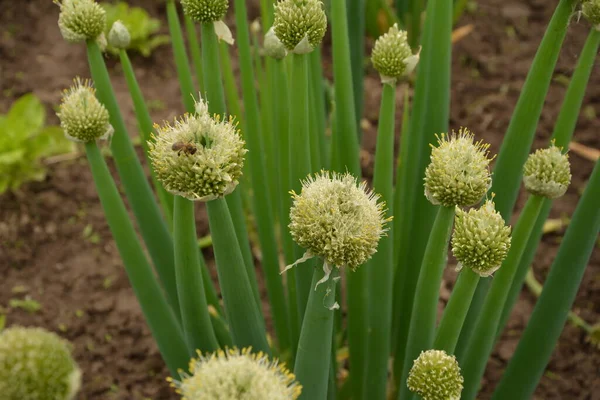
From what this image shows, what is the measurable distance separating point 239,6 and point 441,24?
1.37 feet

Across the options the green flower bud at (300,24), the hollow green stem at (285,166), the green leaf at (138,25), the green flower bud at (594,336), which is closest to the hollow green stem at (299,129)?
Result: the green flower bud at (300,24)

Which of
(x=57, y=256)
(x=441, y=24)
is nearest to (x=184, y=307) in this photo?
(x=441, y=24)

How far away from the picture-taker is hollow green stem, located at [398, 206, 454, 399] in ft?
3.52

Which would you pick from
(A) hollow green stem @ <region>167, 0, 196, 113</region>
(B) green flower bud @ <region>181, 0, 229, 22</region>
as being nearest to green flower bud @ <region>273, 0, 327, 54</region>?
(B) green flower bud @ <region>181, 0, 229, 22</region>

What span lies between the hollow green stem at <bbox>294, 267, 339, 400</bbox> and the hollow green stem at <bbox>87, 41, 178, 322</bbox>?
499 mm

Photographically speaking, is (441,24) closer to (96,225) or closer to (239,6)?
(239,6)

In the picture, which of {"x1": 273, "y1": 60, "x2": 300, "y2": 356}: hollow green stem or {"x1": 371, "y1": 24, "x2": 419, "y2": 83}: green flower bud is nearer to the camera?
{"x1": 371, "y1": 24, "x2": 419, "y2": 83}: green flower bud

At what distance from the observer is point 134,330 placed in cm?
209

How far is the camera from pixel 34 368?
799mm

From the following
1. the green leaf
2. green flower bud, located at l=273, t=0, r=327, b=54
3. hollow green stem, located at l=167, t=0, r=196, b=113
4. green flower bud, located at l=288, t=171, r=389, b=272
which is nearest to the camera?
green flower bud, located at l=288, t=171, r=389, b=272

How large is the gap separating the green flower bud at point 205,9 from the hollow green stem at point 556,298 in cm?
73

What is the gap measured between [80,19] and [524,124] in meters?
0.85

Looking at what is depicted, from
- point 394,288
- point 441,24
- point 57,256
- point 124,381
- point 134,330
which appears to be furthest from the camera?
point 57,256

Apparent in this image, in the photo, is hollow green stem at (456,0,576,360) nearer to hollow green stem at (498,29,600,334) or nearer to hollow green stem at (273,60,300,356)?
hollow green stem at (498,29,600,334)
